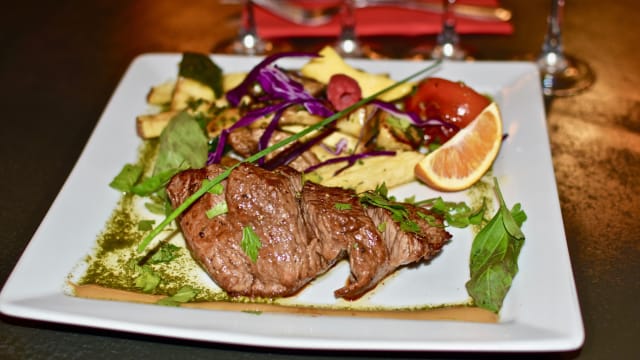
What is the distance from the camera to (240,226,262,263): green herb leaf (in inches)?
106

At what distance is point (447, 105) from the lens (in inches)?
141

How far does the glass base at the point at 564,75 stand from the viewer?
4273 mm

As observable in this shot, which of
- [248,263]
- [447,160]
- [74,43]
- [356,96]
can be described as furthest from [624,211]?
[74,43]

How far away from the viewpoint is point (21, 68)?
184 inches

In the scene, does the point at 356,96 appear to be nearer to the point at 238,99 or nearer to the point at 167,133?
the point at 238,99

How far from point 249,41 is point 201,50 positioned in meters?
0.36

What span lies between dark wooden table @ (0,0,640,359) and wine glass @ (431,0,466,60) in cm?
20

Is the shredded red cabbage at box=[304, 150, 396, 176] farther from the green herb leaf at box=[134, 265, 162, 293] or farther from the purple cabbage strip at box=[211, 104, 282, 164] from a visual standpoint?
the green herb leaf at box=[134, 265, 162, 293]

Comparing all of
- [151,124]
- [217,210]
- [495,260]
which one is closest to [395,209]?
[495,260]

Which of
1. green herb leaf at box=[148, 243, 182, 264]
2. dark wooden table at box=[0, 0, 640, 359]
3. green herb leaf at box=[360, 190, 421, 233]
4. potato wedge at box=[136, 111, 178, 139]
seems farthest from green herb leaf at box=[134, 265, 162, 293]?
potato wedge at box=[136, 111, 178, 139]

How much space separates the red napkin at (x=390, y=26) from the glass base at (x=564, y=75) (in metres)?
A: 0.45

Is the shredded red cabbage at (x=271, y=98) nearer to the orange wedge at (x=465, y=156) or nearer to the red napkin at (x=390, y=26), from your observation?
the orange wedge at (x=465, y=156)

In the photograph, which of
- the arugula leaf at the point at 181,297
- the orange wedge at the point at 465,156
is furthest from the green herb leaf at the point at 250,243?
the orange wedge at the point at 465,156

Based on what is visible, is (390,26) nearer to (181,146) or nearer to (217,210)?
(181,146)
